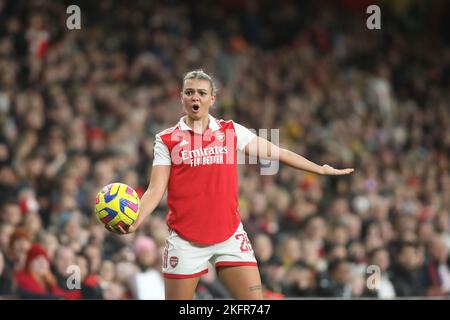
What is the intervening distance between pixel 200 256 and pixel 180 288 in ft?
0.77

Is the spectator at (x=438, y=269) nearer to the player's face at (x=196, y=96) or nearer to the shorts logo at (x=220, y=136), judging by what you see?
the shorts logo at (x=220, y=136)

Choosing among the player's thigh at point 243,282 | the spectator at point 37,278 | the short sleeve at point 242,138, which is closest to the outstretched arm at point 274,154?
the short sleeve at point 242,138

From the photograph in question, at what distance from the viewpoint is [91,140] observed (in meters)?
11.6

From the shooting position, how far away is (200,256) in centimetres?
570

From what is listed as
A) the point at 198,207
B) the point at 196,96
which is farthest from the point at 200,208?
the point at 196,96

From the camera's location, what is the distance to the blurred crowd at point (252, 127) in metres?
9.41

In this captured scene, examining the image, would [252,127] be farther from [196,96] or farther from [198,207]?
[198,207]

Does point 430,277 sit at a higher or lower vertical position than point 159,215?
lower

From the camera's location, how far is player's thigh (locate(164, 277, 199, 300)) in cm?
562

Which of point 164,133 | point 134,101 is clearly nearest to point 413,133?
point 134,101

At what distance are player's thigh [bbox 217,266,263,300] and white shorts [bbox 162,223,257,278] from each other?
4cm

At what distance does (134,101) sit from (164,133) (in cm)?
718

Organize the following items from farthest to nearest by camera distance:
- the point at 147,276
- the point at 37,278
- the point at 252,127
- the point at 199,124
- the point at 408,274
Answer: the point at 252,127
the point at 408,274
the point at 147,276
the point at 37,278
the point at 199,124
